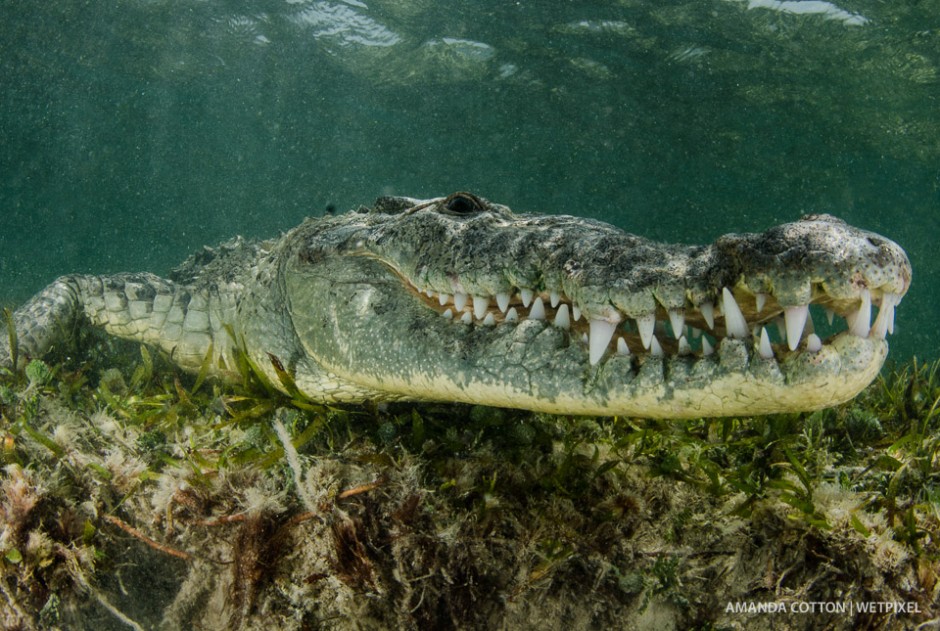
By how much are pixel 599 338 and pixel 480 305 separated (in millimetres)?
610

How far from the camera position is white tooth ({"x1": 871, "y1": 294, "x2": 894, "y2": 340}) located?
177 cm

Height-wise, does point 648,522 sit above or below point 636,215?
above

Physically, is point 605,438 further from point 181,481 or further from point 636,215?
point 636,215

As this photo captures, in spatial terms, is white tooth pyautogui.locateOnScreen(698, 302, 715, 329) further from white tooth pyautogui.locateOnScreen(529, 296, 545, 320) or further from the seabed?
the seabed

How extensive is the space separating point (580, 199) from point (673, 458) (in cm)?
4353

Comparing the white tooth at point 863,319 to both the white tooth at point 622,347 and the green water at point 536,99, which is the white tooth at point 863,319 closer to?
the white tooth at point 622,347

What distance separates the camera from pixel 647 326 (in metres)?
1.94

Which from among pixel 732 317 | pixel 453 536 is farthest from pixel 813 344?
pixel 453 536

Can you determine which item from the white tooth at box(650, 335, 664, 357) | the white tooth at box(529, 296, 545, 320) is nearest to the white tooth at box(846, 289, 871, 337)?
the white tooth at box(650, 335, 664, 357)

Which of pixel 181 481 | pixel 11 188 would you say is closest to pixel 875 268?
pixel 181 481

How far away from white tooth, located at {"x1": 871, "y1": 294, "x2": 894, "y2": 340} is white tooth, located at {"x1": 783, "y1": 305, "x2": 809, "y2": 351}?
0.83 ft

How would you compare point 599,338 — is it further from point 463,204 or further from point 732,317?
point 463,204

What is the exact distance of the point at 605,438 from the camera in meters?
2.76

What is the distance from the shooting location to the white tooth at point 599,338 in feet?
6.55
